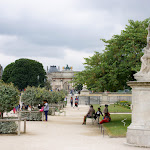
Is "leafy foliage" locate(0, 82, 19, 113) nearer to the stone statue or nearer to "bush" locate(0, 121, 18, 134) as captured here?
"bush" locate(0, 121, 18, 134)

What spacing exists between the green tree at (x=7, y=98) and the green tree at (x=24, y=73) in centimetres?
8894

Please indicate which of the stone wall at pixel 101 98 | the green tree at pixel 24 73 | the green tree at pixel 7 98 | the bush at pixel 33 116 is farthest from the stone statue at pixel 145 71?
the green tree at pixel 24 73

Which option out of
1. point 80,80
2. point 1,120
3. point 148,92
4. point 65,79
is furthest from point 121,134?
point 65,79

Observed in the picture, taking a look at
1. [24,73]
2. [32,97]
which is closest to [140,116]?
[32,97]

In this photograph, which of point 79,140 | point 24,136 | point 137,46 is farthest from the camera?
point 137,46

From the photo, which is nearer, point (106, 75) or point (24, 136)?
point (24, 136)

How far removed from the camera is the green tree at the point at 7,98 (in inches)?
718

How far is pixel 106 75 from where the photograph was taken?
28.0 meters

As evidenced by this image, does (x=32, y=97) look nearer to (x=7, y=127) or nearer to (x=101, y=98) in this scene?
(x=7, y=127)

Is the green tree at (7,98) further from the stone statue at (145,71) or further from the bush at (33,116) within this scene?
the bush at (33,116)

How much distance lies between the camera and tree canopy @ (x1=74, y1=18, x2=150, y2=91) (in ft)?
89.5

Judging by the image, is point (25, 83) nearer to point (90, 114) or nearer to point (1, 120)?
point (90, 114)

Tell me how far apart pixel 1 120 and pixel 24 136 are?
145 centimetres

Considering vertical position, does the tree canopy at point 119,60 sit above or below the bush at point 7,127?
above
